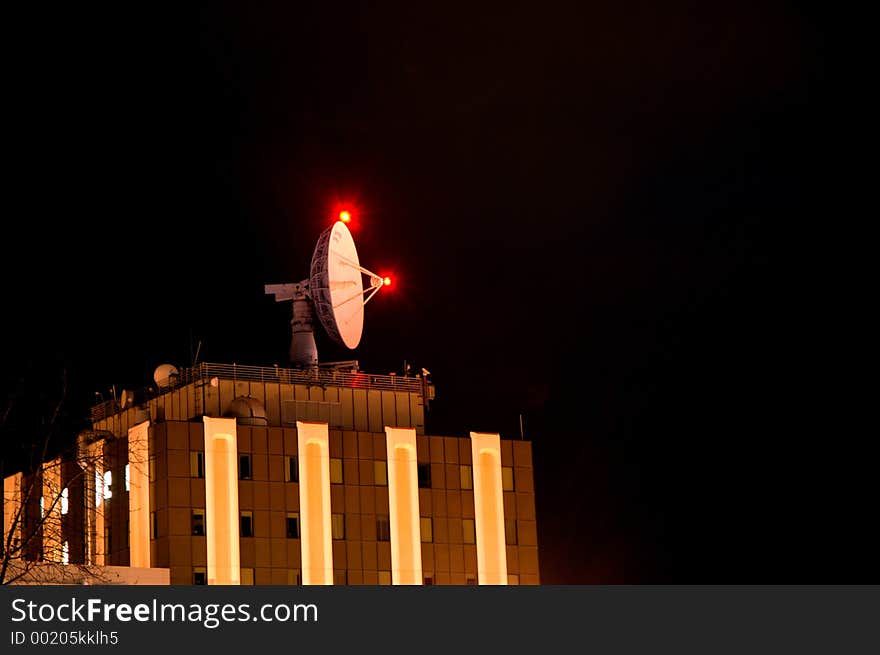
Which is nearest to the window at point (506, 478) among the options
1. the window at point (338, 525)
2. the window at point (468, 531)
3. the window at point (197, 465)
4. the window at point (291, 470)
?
the window at point (468, 531)

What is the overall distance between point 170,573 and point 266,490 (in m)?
7.22

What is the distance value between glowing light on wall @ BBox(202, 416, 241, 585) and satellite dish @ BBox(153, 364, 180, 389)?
21.4ft

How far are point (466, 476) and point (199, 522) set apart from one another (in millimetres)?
15767

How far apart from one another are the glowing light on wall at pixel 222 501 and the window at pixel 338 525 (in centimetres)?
547

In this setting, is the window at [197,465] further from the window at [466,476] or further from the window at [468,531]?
the window at [468,531]

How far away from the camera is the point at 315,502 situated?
8662 cm

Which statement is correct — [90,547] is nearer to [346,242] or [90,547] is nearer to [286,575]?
[286,575]

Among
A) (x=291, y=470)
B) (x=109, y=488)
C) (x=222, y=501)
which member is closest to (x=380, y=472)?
(x=291, y=470)

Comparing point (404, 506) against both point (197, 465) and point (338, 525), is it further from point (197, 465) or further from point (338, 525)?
point (197, 465)

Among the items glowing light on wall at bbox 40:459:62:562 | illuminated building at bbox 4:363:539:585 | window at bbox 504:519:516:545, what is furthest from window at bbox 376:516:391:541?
glowing light on wall at bbox 40:459:62:562

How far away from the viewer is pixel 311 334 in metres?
92.8
